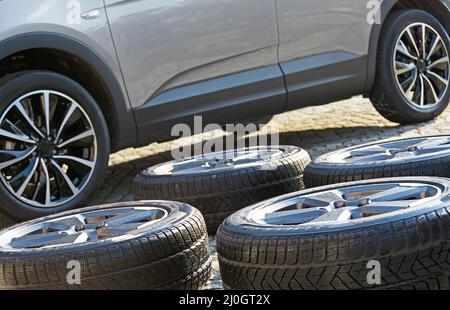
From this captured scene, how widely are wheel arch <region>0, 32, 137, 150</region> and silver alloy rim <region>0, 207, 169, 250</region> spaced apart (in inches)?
72.7

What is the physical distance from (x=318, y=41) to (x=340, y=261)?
389 cm

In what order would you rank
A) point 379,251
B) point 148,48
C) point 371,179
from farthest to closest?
1. point 148,48
2. point 371,179
3. point 379,251

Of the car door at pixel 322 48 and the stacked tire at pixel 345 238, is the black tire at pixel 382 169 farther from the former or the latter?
the car door at pixel 322 48

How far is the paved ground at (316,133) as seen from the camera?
7.12m

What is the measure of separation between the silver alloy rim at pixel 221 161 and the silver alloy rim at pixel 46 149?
799 millimetres

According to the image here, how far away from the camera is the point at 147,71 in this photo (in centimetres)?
618

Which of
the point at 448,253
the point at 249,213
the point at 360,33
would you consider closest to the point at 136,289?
the point at 249,213

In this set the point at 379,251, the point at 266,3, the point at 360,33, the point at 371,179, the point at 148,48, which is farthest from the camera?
the point at 360,33

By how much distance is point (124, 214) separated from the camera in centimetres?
417

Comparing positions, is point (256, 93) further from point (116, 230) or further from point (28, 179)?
point (116, 230)

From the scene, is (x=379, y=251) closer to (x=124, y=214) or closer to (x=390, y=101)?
(x=124, y=214)

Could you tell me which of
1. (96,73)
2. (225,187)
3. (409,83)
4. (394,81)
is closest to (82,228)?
(225,187)

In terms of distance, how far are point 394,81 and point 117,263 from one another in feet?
14.1

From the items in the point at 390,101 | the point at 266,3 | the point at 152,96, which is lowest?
the point at 390,101
